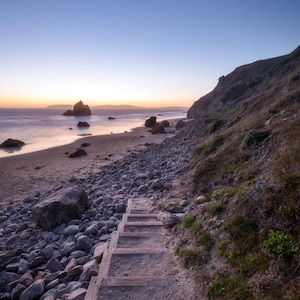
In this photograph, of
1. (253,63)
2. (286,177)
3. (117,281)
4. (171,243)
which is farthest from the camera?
(253,63)

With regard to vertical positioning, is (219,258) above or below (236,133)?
below

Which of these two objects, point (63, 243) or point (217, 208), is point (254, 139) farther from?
point (63, 243)

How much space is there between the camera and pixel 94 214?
9.66m

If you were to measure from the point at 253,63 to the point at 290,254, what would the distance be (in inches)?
2299

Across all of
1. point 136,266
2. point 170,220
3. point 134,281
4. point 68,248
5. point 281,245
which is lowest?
point 68,248

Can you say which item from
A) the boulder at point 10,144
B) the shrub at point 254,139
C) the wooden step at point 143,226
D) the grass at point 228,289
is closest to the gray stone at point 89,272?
the wooden step at point 143,226

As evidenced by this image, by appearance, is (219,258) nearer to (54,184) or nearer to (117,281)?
(117,281)

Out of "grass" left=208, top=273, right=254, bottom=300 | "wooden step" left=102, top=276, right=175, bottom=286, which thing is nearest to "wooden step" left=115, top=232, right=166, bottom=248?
"wooden step" left=102, top=276, right=175, bottom=286

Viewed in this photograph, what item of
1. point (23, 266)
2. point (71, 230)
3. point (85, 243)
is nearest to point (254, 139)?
point (85, 243)

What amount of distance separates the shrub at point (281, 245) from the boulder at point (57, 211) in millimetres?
6914

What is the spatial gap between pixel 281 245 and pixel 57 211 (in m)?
7.49

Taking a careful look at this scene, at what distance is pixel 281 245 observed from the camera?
441 cm

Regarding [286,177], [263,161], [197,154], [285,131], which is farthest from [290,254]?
[197,154]

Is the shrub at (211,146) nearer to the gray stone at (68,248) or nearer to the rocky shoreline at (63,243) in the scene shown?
the rocky shoreline at (63,243)
